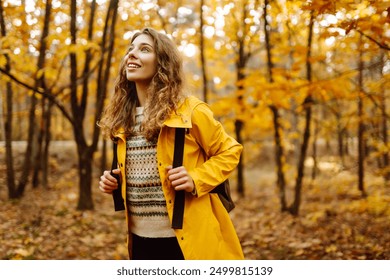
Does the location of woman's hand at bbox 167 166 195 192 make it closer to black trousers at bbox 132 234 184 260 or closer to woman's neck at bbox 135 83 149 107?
black trousers at bbox 132 234 184 260

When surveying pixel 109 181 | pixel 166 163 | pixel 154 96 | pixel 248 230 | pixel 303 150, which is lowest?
pixel 248 230

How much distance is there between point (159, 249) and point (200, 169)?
517mm

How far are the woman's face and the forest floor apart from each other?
11.3ft

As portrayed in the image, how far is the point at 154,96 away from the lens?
2072mm

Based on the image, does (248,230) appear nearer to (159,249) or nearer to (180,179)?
(159,249)

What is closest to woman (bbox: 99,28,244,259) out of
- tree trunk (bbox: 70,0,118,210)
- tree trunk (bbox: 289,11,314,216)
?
tree trunk (bbox: 70,0,118,210)

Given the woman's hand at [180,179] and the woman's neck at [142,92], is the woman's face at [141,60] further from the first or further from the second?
the woman's hand at [180,179]

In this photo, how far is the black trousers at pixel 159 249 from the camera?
2.01 m

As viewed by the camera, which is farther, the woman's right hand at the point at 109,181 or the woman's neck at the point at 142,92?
the woman's neck at the point at 142,92

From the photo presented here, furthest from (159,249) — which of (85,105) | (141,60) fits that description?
(85,105)

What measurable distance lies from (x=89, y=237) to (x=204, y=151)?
4.23m

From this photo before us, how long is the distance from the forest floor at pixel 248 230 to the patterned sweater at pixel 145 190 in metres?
3.14

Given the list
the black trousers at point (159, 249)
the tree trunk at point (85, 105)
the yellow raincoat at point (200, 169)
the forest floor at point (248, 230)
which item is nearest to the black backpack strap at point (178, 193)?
the yellow raincoat at point (200, 169)
